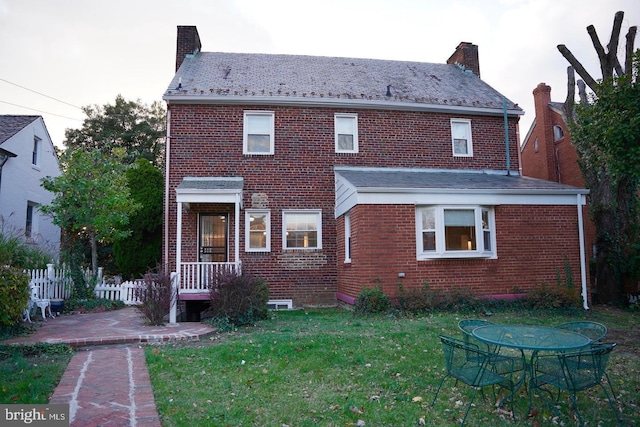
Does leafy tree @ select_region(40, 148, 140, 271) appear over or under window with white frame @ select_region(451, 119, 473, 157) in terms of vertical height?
under

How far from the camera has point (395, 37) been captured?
670 inches

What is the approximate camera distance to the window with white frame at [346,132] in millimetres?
13977

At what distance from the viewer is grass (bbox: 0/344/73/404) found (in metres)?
4.69

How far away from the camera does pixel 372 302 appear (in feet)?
34.4

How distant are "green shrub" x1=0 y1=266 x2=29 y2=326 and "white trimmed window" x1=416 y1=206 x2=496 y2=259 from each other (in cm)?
858

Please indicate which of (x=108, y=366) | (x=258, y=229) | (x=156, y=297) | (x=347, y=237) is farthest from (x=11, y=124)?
(x=108, y=366)

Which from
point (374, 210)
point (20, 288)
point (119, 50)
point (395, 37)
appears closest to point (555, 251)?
point (374, 210)

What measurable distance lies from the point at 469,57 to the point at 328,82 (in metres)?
6.65

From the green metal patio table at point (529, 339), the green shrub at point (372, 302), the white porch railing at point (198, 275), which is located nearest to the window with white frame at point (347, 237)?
the green shrub at point (372, 302)

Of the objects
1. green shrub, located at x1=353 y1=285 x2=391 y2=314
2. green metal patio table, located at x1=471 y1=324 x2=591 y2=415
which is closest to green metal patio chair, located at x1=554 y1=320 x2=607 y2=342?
green metal patio table, located at x1=471 y1=324 x2=591 y2=415

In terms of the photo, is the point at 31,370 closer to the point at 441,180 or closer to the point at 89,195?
the point at 89,195

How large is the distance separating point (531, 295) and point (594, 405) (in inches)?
277

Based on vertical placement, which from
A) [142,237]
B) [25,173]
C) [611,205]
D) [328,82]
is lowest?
[142,237]

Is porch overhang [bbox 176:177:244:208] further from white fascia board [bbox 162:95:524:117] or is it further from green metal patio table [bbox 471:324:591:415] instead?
green metal patio table [bbox 471:324:591:415]
